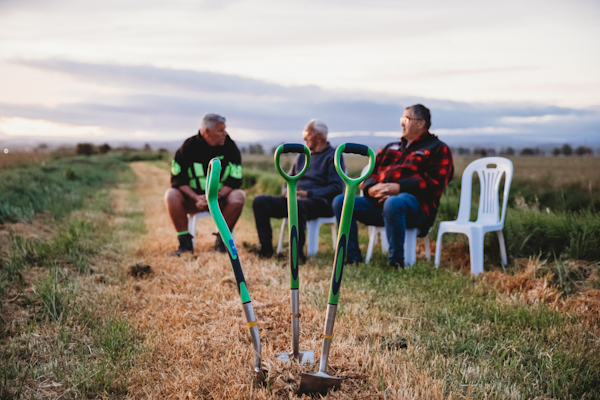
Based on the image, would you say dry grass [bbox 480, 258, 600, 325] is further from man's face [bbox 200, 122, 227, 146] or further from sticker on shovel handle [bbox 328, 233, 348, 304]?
Answer: man's face [bbox 200, 122, 227, 146]

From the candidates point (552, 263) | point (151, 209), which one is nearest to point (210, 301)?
point (552, 263)

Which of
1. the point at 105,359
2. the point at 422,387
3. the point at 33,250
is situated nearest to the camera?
the point at 422,387

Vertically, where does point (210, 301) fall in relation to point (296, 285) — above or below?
below

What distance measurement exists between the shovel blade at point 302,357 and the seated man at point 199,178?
2.88 meters

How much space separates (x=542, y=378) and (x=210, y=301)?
2.23m

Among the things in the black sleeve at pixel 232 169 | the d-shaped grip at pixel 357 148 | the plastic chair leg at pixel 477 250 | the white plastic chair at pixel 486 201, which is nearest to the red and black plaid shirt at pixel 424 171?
the white plastic chair at pixel 486 201

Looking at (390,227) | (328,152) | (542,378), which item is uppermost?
(328,152)

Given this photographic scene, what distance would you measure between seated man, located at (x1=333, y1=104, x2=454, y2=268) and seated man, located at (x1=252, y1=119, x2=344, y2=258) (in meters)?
0.32

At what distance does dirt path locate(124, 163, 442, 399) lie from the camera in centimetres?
218

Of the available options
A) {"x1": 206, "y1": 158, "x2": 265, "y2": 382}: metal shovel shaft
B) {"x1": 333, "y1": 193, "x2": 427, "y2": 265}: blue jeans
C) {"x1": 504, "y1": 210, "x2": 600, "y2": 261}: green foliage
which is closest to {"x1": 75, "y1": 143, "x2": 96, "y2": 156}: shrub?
{"x1": 333, "y1": 193, "x2": 427, "y2": 265}: blue jeans

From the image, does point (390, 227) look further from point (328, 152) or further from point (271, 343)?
point (271, 343)

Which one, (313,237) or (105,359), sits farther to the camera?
(313,237)

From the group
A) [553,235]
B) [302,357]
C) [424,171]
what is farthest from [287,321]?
[553,235]

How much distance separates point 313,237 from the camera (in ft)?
16.8
